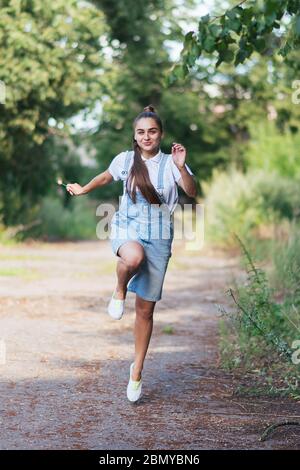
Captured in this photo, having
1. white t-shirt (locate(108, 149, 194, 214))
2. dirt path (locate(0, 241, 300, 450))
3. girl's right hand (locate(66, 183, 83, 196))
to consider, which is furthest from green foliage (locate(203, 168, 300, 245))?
white t-shirt (locate(108, 149, 194, 214))

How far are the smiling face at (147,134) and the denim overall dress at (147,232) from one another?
0.35 ft

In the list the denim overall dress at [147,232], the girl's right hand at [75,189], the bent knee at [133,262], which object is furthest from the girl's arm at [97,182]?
the bent knee at [133,262]

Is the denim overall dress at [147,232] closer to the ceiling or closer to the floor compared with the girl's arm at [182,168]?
closer to the floor

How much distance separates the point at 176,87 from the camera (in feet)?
101

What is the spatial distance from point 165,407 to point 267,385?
0.95 metres

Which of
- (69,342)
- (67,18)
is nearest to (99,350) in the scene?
(69,342)

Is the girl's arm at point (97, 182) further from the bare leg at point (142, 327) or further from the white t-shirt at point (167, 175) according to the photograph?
the bare leg at point (142, 327)

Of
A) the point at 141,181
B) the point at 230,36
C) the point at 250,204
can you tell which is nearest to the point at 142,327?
the point at 141,181

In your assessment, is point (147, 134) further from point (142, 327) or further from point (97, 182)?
point (142, 327)

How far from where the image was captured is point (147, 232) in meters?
5.46

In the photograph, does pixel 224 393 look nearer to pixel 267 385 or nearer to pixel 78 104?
pixel 267 385

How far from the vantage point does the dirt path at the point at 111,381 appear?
15.3ft

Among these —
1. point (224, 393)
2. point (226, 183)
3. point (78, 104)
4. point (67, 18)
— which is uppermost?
point (67, 18)

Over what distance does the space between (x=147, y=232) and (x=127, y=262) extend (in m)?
0.26
